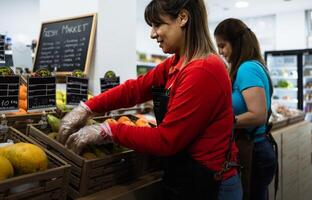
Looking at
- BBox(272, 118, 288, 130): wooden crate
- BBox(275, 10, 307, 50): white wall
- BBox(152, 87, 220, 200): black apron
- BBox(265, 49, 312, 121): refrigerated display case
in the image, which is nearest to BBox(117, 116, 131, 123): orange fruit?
BBox(152, 87, 220, 200): black apron

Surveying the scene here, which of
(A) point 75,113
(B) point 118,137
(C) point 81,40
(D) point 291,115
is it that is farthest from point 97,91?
(D) point 291,115

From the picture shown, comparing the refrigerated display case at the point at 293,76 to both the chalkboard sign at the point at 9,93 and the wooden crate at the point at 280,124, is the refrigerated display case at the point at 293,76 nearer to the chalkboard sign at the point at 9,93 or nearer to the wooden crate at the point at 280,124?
the wooden crate at the point at 280,124

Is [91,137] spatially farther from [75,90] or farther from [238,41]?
[238,41]

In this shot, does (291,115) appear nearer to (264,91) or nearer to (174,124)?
(264,91)

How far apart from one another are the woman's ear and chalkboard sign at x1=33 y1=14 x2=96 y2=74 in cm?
147

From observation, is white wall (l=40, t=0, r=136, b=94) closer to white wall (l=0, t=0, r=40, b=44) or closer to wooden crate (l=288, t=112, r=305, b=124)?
wooden crate (l=288, t=112, r=305, b=124)

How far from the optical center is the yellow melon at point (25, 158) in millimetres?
1021

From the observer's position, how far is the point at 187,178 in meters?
1.23

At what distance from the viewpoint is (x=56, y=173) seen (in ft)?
3.42

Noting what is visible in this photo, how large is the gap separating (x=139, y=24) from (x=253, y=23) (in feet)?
10.6

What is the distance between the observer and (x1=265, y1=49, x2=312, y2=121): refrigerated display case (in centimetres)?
745

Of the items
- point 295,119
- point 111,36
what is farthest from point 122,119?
point 295,119

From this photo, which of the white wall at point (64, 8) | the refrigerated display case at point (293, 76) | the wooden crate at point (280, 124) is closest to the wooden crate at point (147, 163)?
the white wall at point (64, 8)

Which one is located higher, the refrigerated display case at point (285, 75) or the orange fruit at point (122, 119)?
the refrigerated display case at point (285, 75)
